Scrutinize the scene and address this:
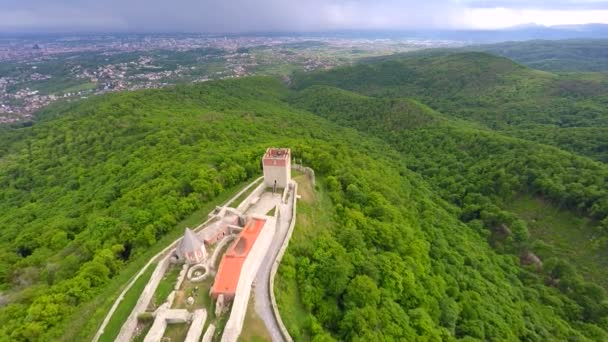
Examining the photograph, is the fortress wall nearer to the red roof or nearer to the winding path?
the winding path

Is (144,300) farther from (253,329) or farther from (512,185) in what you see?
(512,185)

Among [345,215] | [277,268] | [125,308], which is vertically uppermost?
[277,268]

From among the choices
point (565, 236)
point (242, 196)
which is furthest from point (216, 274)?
point (565, 236)

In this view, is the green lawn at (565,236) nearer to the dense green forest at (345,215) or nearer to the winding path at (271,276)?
the dense green forest at (345,215)

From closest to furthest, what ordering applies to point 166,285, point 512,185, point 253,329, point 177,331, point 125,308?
point 177,331, point 253,329, point 125,308, point 166,285, point 512,185

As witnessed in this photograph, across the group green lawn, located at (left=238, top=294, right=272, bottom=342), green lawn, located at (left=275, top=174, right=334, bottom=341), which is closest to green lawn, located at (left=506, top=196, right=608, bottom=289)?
green lawn, located at (left=275, top=174, right=334, bottom=341)

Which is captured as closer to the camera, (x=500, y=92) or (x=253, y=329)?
(x=253, y=329)

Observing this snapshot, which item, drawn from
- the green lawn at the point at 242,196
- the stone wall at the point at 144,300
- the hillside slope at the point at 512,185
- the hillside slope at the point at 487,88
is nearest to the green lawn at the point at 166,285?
the stone wall at the point at 144,300

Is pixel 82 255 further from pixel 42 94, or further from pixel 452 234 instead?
pixel 42 94
